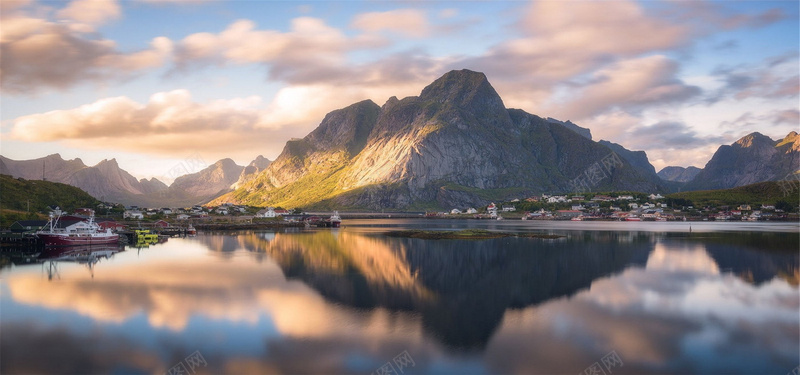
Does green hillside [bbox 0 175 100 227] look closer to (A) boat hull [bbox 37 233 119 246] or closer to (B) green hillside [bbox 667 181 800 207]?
(A) boat hull [bbox 37 233 119 246]

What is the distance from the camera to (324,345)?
891 inches

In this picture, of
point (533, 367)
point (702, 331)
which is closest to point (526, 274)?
point (702, 331)

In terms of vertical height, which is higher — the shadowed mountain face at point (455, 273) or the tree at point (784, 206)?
the tree at point (784, 206)

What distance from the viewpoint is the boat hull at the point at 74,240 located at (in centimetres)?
6588

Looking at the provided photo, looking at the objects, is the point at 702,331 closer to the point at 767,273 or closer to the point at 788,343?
the point at 788,343

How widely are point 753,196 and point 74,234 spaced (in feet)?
744

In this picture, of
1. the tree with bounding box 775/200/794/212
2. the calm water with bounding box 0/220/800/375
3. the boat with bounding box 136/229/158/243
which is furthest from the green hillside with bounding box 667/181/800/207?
the boat with bounding box 136/229/158/243

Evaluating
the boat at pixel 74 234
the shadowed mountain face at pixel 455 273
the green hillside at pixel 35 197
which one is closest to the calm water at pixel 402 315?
the shadowed mountain face at pixel 455 273

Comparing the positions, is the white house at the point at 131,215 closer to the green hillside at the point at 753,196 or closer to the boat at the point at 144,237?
the boat at the point at 144,237

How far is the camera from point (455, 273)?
144ft

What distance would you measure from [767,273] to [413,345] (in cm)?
4044

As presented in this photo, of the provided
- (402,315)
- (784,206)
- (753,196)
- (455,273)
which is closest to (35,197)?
(455,273)

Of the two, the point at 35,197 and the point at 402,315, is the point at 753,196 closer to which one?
the point at 402,315

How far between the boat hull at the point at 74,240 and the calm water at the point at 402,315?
1309cm
